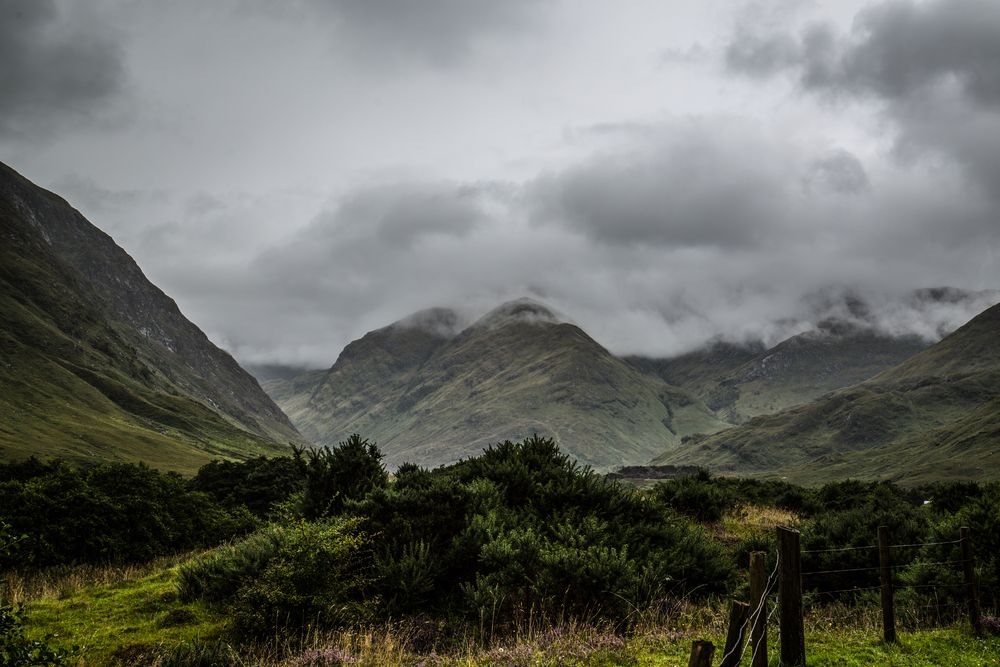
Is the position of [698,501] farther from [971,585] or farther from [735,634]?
[735,634]

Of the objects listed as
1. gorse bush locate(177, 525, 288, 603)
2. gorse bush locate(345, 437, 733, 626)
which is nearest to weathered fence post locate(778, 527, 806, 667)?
gorse bush locate(345, 437, 733, 626)

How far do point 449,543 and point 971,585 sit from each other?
34.9ft

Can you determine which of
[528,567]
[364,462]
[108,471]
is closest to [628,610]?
[528,567]

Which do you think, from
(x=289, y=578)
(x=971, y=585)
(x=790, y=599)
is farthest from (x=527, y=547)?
(x=971, y=585)

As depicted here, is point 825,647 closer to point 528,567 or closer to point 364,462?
point 528,567

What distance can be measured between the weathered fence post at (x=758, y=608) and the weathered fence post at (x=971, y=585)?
646 centimetres

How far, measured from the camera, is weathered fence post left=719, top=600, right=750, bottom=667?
23.5 feet

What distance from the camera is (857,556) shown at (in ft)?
55.4

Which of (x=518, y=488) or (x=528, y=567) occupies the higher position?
(x=518, y=488)

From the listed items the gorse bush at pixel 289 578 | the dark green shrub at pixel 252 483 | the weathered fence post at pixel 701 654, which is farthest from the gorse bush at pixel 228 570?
the dark green shrub at pixel 252 483

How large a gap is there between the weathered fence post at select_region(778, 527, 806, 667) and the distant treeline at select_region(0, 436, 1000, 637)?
3961mm

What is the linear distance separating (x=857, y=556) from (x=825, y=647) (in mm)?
7249

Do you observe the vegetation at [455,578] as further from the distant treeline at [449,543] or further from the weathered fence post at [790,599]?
the weathered fence post at [790,599]

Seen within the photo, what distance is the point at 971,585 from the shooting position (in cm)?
1184
